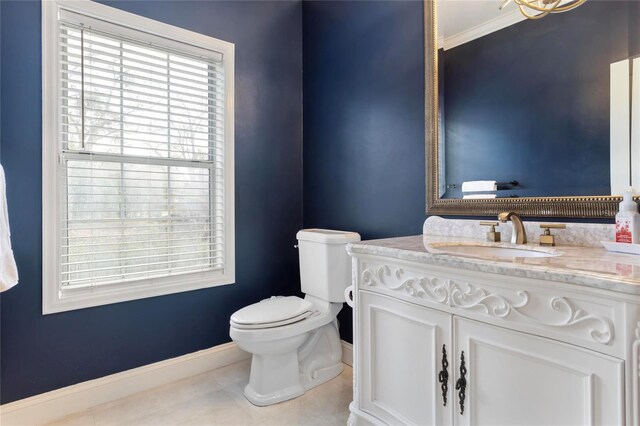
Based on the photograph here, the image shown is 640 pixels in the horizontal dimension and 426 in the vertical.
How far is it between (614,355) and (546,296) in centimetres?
18

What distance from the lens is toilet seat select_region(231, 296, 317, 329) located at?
1739mm

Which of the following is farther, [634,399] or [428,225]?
[428,225]

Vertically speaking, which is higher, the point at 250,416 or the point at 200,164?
the point at 200,164

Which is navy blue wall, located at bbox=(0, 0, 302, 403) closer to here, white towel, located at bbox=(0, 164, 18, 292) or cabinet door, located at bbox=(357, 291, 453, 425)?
white towel, located at bbox=(0, 164, 18, 292)

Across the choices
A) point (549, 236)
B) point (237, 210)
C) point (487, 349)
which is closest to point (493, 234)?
point (549, 236)

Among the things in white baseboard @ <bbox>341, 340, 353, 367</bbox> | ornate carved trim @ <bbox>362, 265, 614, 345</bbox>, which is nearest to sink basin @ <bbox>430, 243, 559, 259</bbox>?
ornate carved trim @ <bbox>362, 265, 614, 345</bbox>

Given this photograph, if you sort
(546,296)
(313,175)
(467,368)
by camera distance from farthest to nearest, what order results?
(313,175), (467,368), (546,296)

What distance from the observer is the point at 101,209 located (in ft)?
6.06

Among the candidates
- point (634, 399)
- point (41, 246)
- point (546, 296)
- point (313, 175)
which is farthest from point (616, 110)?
point (41, 246)

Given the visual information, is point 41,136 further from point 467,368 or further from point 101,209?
point 467,368

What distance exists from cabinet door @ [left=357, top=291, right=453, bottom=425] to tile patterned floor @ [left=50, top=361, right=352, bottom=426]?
0.42m

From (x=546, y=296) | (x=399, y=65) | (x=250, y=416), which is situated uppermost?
(x=399, y=65)

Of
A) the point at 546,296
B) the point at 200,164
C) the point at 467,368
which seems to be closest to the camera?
the point at 546,296

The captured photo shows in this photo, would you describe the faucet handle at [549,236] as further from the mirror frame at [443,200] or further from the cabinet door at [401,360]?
the cabinet door at [401,360]
